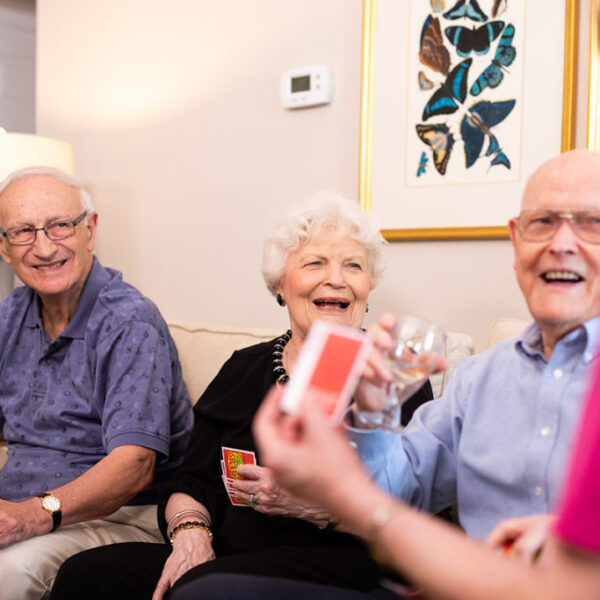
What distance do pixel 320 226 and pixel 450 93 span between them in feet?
2.03

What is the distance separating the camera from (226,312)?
8.36 ft

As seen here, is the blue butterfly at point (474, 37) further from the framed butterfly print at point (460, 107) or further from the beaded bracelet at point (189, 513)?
the beaded bracelet at point (189, 513)

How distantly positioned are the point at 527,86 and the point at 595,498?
5.16 ft

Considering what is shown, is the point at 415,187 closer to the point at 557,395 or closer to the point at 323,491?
the point at 557,395

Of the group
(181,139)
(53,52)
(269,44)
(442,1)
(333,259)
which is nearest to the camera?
(333,259)

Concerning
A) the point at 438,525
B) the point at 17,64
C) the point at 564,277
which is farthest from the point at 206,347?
the point at 17,64

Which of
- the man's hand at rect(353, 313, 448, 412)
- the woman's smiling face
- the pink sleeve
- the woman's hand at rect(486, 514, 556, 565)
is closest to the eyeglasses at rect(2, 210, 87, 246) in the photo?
the woman's smiling face

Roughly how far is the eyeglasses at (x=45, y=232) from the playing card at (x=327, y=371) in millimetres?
1302

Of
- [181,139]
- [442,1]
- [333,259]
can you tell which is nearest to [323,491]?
[333,259]

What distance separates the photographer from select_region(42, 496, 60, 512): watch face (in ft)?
5.25

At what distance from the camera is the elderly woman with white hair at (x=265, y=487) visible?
4.37 ft

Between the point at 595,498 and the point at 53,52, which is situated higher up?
the point at 53,52

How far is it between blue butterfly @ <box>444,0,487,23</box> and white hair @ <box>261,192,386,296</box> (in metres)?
0.66

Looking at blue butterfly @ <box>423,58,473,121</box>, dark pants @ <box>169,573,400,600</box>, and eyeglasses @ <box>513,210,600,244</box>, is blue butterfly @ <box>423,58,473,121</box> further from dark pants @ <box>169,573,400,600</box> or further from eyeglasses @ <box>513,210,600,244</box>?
dark pants @ <box>169,573,400,600</box>
